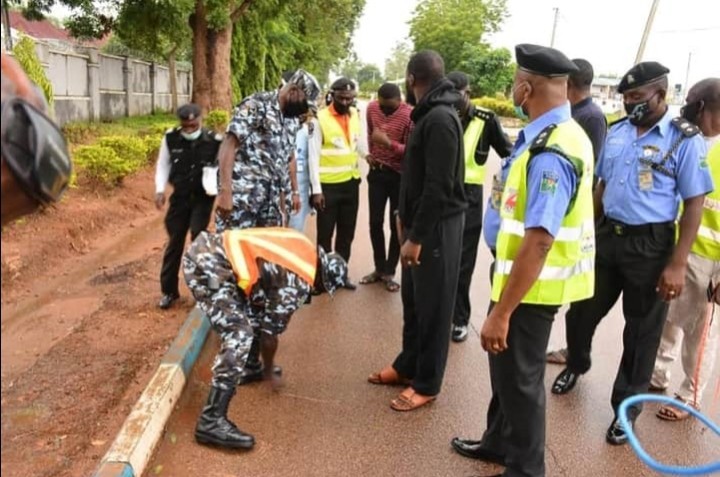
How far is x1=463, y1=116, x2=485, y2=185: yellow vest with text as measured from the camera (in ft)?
14.8

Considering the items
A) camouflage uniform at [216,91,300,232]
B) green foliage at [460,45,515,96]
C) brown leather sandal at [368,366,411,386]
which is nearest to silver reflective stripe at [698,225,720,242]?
brown leather sandal at [368,366,411,386]

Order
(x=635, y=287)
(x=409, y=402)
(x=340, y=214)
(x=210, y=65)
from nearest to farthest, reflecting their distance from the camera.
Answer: (x=635, y=287) → (x=409, y=402) → (x=340, y=214) → (x=210, y=65)

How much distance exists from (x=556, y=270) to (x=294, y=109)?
6.45 ft

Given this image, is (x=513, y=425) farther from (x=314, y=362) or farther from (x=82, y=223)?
(x=82, y=223)

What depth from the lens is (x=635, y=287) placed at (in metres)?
3.23

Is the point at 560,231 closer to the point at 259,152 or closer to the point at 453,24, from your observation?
the point at 259,152

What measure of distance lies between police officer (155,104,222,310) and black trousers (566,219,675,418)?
2.82 m

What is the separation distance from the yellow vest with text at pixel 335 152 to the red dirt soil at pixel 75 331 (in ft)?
5.43

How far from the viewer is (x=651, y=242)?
3158mm

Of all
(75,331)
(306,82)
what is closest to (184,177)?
(75,331)

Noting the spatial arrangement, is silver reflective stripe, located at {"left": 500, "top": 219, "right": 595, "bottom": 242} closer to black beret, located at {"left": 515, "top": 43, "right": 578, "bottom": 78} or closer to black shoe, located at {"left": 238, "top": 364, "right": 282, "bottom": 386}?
black beret, located at {"left": 515, "top": 43, "right": 578, "bottom": 78}

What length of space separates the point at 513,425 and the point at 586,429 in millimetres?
1108

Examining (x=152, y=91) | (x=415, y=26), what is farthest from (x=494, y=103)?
(x=415, y=26)

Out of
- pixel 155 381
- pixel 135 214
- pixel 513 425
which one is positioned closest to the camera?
pixel 513 425
